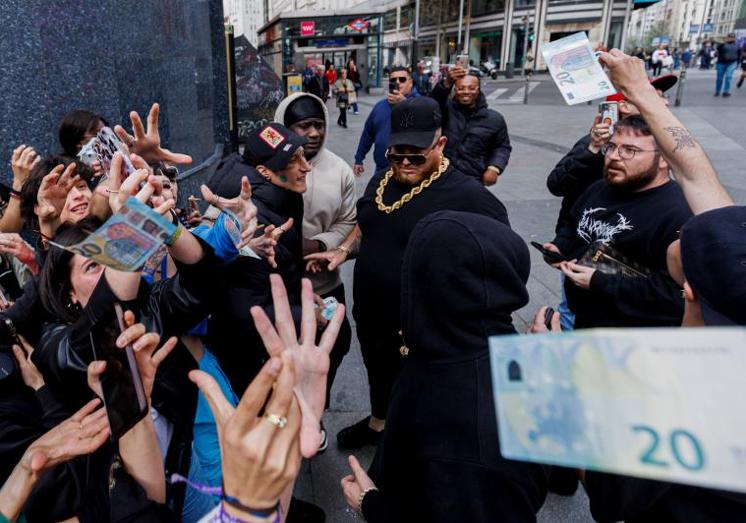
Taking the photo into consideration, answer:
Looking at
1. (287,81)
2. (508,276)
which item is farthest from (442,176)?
(287,81)

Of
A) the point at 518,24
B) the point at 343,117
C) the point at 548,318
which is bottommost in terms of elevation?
the point at 343,117

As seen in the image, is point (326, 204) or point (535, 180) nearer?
point (326, 204)

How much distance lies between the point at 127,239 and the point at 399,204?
153 centimetres

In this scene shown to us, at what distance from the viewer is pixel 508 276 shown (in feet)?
4.35

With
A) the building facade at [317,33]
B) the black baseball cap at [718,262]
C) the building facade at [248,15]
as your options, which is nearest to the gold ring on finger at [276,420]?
the black baseball cap at [718,262]

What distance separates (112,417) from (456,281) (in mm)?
865

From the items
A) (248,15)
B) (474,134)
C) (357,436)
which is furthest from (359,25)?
(248,15)

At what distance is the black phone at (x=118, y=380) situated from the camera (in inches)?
44.2

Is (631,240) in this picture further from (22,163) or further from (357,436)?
(22,163)

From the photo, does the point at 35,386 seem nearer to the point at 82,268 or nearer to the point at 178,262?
the point at 82,268

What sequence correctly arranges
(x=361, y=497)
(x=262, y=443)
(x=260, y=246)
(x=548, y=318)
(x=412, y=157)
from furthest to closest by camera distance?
1. (x=412, y=157)
2. (x=260, y=246)
3. (x=548, y=318)
4. (x=361, y=497)
5. (x=262, y=443)

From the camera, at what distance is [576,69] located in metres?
2.49

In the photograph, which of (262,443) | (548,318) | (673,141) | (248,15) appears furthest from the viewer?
(248,15)

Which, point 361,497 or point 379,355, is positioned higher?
point 361,497
